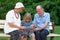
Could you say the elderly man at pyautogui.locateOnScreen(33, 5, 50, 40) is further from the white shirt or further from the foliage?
the foliage

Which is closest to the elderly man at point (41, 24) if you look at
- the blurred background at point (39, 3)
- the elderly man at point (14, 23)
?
the elderly man at point (14, 23)

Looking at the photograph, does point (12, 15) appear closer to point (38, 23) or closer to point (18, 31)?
point (18, 31)

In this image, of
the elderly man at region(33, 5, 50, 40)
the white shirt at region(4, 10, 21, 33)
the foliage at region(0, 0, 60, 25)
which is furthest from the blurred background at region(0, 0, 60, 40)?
the white shirt at region(4, 10, 21, 33)

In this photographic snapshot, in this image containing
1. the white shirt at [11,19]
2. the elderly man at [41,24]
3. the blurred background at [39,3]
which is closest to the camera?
the white shirt at [11,19]

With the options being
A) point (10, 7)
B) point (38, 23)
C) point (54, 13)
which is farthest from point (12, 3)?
point (38, 23)

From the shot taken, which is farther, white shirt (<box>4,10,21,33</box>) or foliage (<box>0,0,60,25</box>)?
foliage (<box>0,0,60,25</box>)

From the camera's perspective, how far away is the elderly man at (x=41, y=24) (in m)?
8.82

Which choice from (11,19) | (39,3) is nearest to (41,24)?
(11,19)

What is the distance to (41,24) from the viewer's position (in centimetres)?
898

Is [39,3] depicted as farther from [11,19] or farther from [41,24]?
[11,19]

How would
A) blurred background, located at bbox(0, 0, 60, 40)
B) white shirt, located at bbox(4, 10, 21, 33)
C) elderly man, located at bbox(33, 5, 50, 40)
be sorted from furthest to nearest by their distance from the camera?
blurred background, located at bbox(0, 0, 60, 40) → elderly man, located at bbox(33, 5, 50, 40) → white shirt, located at bbox(4, 10, 21, 33)

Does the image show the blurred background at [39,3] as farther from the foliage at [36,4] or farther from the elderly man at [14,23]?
the elderly man at [14,23]

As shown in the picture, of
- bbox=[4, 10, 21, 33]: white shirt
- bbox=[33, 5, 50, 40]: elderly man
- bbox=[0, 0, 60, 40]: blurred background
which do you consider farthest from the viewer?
bbox=[0, 0, 60, 40]: blurred background

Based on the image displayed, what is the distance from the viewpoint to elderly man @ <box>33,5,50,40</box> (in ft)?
28.9
